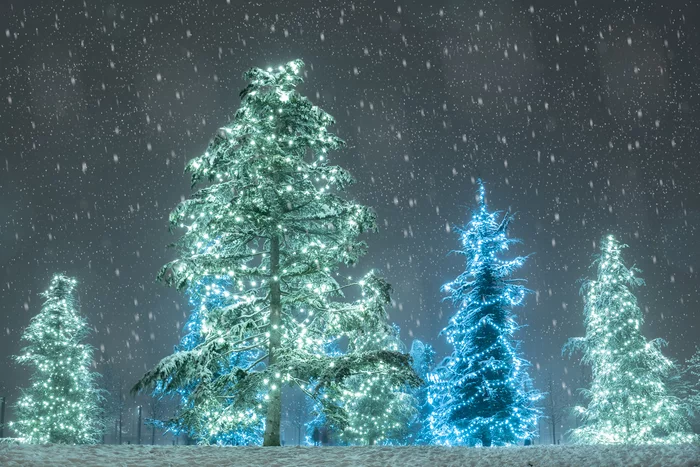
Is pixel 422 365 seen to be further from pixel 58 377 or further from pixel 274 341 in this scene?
pixel 274 341

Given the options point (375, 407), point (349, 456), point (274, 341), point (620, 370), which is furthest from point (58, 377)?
point (620, 370)

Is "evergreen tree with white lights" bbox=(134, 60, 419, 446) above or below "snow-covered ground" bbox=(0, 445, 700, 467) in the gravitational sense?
above

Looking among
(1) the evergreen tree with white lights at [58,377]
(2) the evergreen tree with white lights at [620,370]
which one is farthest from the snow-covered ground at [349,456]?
(1) the evergreen tree with white lights at [58,377]

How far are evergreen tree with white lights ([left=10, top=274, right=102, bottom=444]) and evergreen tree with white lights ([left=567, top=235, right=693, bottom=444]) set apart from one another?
1163 inches

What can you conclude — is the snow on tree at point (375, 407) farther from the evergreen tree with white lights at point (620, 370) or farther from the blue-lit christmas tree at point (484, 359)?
the evergreen tree with white lights at point (620, 370)

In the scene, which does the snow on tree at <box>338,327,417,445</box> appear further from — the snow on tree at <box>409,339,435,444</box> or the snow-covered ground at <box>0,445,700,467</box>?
the snow-covered ground at <box>0,445,700,467</box>

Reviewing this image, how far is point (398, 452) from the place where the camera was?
13.4 meters

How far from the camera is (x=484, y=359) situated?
25969 millimetres

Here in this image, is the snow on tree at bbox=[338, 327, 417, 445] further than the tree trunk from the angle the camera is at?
Yes

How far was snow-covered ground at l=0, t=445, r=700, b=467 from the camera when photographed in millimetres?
11109

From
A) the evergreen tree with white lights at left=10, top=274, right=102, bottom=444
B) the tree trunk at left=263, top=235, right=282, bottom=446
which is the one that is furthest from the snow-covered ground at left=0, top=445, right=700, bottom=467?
the evergreen tree with white lights at left=10, top=274, right=102, bottom=444

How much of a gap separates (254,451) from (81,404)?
2726 centimetres

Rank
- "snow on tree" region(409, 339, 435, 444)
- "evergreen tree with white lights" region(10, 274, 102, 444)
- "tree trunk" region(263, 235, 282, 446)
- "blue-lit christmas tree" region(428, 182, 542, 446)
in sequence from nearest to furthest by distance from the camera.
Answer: "tree trunk" region(263, 235, 282, 446)
"blue-lit christmas tree" region(428, 182, 542, 446)
"evergreen tree with white lights" region(10, 274, 102, 444)
"snow on tree" region(409, 339, 435, 444)

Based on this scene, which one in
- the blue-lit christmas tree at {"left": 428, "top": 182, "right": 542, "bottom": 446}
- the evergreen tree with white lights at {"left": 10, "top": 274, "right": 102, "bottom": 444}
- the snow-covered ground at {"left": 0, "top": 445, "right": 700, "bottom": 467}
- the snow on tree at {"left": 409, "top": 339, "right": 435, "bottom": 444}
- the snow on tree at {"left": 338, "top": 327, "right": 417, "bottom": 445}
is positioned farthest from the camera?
the snow on tree at {"left": 409, "top": 339, "right": 435, "bottom": 444}
